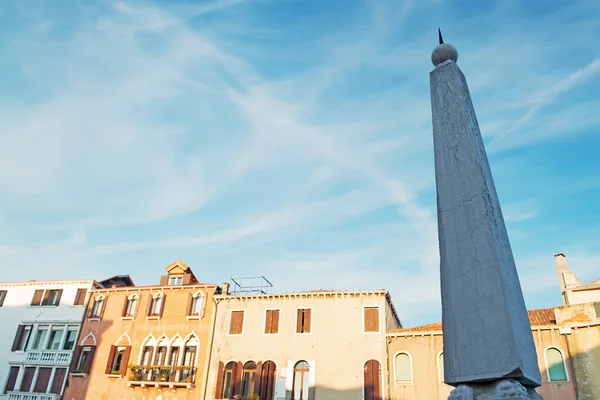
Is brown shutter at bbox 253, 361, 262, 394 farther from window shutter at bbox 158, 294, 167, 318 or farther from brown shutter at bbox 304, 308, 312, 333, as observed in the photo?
window shutter at bbox 158, 294, 167, 318

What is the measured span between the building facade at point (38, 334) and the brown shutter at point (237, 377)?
34.2ft

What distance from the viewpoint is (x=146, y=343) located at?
2616cm

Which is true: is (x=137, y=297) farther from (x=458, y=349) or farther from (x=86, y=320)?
(x=458, y=349)

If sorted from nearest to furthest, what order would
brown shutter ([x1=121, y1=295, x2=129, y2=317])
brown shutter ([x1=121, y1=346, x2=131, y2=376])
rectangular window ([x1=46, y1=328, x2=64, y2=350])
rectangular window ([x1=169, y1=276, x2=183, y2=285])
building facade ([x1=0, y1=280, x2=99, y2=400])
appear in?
1. brown shutter ([x1=121, y1=346, x2=131, y2=376])
2. building facade ([x1=0, y1=280, x2=99, y2=400])
3. brown shutter ([x1=121, y1=295, x2=129, y2=317])
4. rectangular window ([x1=46, y1=328, x2=64, y2=350])
5. rectangular window ([x1=169, y1=276, x2=183, y2=285])

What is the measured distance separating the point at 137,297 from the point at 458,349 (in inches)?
1031

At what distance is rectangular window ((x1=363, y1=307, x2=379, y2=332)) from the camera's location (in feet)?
75.7

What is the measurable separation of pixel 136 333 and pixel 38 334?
7005mm

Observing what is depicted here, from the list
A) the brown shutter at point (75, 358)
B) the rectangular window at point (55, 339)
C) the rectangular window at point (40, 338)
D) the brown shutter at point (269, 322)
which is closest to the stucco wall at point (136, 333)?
the brown shutter at point (75, 358)

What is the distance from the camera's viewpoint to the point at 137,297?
27.8 metres

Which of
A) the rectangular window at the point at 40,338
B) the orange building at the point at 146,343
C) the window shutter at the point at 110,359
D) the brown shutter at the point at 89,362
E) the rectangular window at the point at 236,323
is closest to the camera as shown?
the orange building at the point at 146,343

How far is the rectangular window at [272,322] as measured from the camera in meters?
24.5

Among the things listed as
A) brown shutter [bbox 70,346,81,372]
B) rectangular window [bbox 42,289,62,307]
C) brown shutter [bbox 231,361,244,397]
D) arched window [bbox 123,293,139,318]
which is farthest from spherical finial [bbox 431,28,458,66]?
rectangular window [bbox 42,289,62,307]

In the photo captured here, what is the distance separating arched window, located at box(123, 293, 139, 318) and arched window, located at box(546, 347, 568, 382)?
21889mm

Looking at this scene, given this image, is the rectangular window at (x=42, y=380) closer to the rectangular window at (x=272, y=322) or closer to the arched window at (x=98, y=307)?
the arched window at (x=98, y=307)
